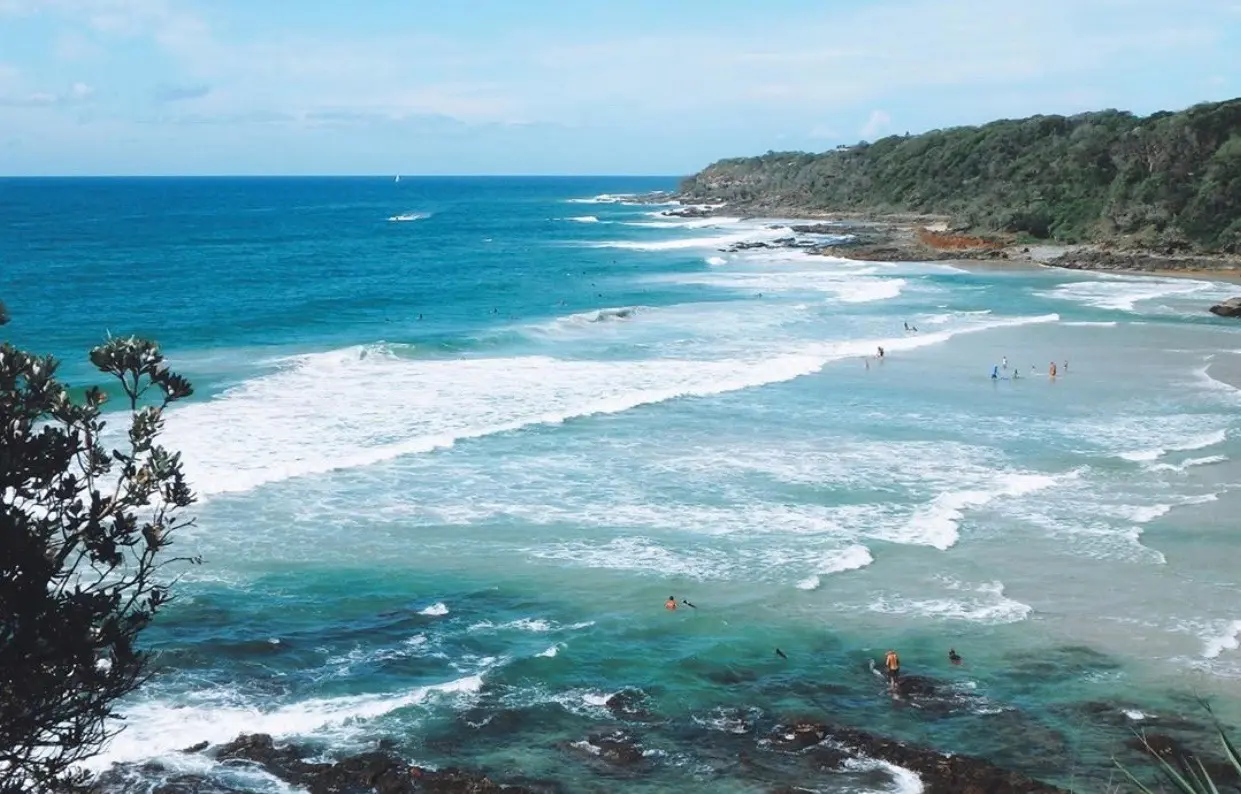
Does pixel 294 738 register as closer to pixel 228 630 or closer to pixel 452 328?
pixel 228 630

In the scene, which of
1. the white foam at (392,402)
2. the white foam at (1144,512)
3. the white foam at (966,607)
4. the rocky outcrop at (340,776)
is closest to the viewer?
the rocky outcrop at (340,776)

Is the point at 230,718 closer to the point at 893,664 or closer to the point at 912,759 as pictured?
the point at 912,759

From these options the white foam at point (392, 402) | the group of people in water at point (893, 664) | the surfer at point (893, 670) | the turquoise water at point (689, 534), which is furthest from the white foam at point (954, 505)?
the white foam at point (392, 402)

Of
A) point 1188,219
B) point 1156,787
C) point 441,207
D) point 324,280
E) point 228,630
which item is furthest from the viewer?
point 441,207

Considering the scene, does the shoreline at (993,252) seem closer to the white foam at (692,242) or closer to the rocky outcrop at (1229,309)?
the white foam at (692,242)

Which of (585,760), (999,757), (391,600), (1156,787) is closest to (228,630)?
(391,600)
